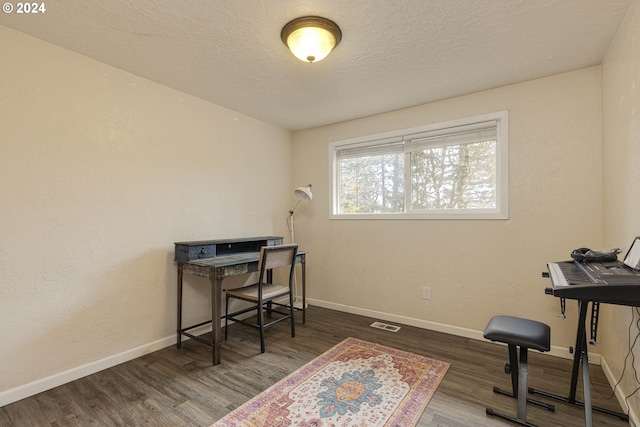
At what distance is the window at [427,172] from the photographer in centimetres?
274

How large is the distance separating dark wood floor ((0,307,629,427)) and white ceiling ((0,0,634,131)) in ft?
7.49

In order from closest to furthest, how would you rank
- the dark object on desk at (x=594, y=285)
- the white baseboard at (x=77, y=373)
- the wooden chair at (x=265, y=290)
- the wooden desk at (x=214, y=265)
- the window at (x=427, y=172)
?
1. the dark object on desk at (x=594, y=285)
2. the white baseboard at (x=77, y=373)
3. the wooden desk at (x=214, y=265)
4. the wooden chair at (x=265, y=290)
5. the window at (x=427, y=172)

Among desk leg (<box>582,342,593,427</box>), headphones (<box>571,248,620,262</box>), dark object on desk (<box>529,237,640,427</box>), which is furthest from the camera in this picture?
headphones (<box>571,248,620,262</box>)

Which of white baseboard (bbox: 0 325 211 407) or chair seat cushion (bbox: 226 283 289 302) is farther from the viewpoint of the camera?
chair seat cushion (bbox: 226 283 289 302)

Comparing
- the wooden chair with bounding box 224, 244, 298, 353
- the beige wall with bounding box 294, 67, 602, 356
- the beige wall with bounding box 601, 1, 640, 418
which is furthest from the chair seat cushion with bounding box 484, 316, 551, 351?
the wooden chair with bounding box 224, 244, 298, 353

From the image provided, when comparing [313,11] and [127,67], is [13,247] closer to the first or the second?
[127,67]

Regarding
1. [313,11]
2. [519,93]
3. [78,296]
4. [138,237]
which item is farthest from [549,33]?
[78,296]

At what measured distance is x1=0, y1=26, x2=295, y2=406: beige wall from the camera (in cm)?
188

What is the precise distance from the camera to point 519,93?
256 cm

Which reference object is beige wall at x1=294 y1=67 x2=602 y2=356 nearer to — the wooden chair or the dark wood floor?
the dark wood floor

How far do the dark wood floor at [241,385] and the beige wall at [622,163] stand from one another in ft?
1.00

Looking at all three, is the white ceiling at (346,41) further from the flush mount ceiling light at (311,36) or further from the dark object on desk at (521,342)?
the dark object on desk at (521,342)

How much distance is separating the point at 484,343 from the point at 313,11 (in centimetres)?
293

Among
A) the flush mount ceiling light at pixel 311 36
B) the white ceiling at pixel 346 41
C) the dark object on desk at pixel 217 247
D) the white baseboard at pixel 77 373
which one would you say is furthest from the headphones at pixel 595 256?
the white baseboard at pixel 77 373
